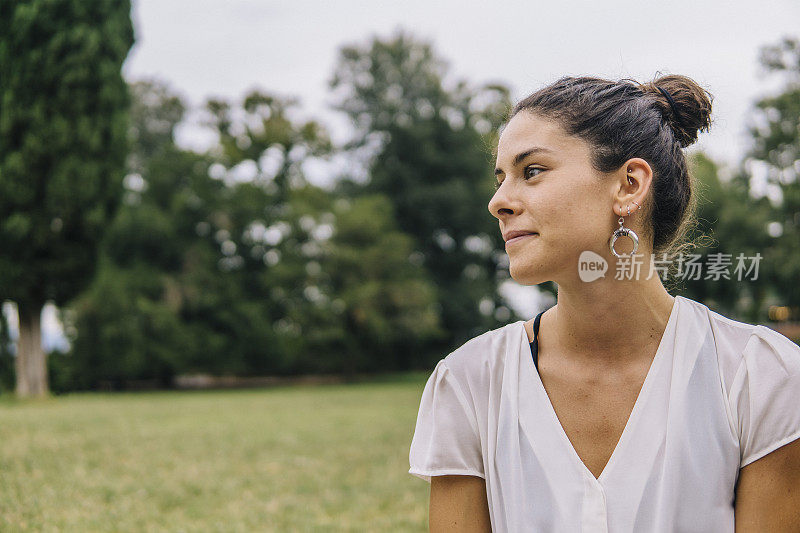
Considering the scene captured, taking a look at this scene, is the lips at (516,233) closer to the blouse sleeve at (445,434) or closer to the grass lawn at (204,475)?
the blouse sleeve at (445,434)

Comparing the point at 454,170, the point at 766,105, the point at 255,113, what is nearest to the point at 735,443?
the point at 766,105

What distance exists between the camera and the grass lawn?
16.3 feet

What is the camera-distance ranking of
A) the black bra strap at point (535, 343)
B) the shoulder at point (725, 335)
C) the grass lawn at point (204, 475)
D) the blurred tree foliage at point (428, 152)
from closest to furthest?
1. the shoulder at point (725, 335)
2. the black bra strap at point (535, 343)
3. the grass lawn at point (204, 475)
4. the blurred tree foliage at point (428, 152)

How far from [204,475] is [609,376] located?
534 centimetres

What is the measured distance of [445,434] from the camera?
7.10 feet

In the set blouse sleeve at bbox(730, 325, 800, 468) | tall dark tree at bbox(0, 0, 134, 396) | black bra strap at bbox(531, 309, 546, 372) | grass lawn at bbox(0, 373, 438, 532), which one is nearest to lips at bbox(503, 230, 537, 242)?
black bra strap at bbox(531, 309, 546, 372)

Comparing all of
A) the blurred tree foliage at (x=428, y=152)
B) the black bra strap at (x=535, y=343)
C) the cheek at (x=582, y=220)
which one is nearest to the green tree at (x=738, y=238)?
the blurred tree foliage at (x=428, y=152)

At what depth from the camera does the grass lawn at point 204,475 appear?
196 inches

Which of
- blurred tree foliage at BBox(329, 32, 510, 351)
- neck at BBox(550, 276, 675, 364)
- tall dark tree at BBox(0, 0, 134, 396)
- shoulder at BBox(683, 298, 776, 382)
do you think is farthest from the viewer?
blurred tree foliage at BBox(329, 32, 510, 351)

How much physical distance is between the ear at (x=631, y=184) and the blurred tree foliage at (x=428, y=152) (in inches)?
1233

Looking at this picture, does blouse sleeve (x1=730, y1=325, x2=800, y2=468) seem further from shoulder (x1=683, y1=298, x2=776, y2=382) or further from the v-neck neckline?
the v-neck neckline

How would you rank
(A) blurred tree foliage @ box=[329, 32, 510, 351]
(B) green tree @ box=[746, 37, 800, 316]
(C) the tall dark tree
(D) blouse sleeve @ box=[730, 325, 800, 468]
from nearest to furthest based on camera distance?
(D) blouse sleeve @ box=[730, 325, 800, 468]
(C) the tall dark tree
(B) green tree @ box=[746, 37, 800, 316]
(A) blurred tree foliage @ box=[329, 32, 510, 351]

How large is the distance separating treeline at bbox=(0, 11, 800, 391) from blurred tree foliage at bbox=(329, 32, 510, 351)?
0.27 feet

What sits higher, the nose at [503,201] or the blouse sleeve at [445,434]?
the nose at [503,201]
